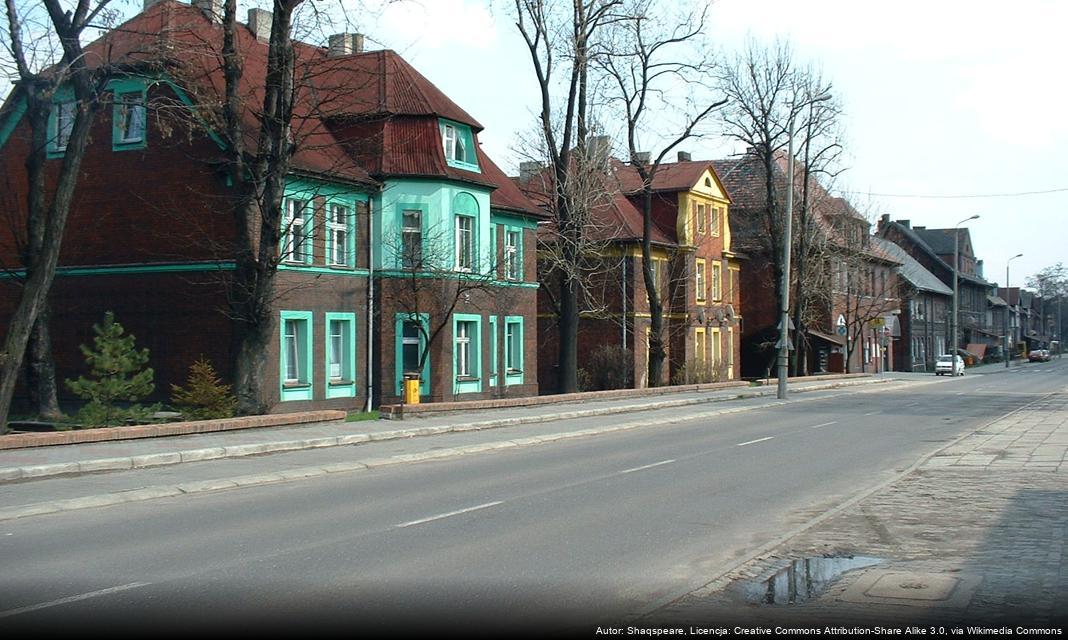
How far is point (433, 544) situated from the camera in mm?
10523

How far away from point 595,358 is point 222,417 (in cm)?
2815

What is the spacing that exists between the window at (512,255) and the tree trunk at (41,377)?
17.2m

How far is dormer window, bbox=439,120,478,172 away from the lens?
122 feet

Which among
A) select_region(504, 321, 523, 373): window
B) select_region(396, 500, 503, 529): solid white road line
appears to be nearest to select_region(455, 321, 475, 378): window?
select_region(504, 321, 523, 373): window

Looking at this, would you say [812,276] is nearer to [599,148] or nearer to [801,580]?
[599,148]

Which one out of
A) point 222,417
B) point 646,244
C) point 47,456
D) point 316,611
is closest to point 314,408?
point 222,417

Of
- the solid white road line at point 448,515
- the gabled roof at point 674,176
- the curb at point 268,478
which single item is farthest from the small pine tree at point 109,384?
the gabled roof at point 674,176

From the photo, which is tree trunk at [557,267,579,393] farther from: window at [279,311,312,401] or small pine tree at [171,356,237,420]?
small pine tree at [171,356,237,420]

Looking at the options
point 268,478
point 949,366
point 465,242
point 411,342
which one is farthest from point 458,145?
point 949,366

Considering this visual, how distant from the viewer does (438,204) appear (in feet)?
117

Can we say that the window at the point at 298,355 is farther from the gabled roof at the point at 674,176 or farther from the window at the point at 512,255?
the gabled roof at the point at 674,176

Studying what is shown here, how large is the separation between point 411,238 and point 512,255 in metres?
6.86

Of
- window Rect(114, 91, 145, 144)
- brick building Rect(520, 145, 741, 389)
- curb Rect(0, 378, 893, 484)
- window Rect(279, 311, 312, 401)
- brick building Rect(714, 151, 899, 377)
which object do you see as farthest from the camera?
brick building Rect(714, 151, 899, 377)

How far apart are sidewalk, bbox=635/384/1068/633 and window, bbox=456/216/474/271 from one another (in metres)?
22.8
